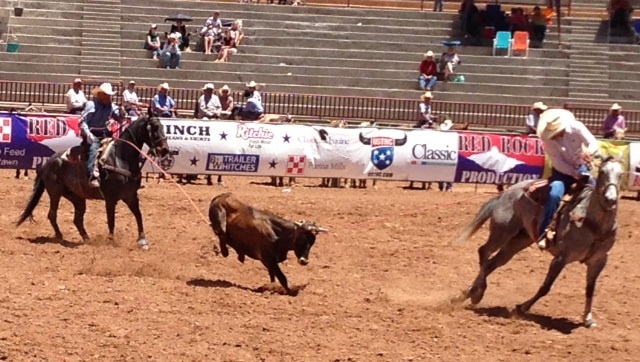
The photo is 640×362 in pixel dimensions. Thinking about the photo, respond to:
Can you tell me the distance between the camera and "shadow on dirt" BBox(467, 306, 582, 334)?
12008mm

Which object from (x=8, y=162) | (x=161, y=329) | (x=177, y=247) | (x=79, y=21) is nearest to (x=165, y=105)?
(x=8, y=162)

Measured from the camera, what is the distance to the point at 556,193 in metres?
12.2

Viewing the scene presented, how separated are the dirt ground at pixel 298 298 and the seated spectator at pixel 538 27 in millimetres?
17567

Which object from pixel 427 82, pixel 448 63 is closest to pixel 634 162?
pixel 427 82

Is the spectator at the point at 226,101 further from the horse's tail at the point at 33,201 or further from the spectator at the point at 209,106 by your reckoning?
the horse's tail at the point at 33,201

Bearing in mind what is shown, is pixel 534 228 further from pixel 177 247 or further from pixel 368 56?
pixel 368 56

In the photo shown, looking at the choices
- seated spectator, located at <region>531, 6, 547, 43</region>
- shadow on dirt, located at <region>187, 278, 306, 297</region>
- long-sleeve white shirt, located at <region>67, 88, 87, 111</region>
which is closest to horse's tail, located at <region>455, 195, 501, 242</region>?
shadow on dirt, located at <region>187, 278, 306, 297</region>

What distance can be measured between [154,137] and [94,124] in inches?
41.5

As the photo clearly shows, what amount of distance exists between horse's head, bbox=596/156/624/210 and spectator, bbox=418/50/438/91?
21.1 meters

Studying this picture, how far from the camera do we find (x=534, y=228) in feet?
41.1

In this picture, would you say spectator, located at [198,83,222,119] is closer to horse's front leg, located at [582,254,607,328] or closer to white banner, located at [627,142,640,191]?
white banner, located at [627,142,640,191]

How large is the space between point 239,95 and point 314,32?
6.10m

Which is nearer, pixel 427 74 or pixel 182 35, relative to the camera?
pixel 427 74

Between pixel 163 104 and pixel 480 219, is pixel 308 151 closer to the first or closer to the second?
pixel 163 104
